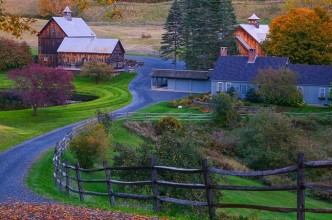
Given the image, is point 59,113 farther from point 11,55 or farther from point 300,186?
point 300,186

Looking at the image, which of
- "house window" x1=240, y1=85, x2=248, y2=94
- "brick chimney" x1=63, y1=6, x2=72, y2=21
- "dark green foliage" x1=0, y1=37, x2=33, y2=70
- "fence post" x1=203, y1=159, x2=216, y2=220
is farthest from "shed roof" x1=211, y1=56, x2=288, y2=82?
"fence post" x1=203, y1=159, x2=216, y2=220

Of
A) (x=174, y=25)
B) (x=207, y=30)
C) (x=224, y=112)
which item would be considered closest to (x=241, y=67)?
(x=207, y=30)

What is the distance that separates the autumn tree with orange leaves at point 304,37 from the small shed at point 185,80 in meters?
8.89

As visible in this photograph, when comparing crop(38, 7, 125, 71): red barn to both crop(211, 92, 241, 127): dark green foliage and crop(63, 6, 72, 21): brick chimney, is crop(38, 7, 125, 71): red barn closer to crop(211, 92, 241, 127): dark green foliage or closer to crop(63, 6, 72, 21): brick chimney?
crop(63, 6, 72, 21): brick chimney

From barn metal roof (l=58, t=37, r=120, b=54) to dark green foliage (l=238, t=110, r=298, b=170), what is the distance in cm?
3897

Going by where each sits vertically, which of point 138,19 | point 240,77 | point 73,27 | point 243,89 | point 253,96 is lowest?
point 253,96

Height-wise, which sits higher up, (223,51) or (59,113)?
(223,51)

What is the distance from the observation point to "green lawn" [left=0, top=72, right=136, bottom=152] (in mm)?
38469

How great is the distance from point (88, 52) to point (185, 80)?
15.9m

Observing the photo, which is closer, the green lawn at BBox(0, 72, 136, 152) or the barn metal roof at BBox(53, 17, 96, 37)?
the green lawn at BBox(0, 72, 136, 152)

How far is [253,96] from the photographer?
5825 centimetres

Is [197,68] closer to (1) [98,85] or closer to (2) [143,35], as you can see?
(1) [98,85]

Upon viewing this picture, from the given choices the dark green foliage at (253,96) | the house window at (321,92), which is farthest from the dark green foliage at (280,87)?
the house window at (321,92)

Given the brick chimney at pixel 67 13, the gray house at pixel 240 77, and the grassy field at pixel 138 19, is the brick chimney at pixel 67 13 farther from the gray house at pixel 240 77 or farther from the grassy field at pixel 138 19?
the gray house at pixel 240 77
